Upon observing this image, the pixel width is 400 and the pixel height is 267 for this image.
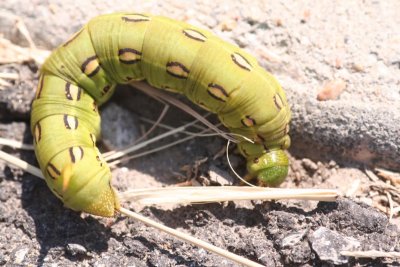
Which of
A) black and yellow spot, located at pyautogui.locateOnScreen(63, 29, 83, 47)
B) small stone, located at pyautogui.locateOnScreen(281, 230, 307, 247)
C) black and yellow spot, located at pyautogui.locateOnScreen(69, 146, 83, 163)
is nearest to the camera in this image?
small stone, located at pyautogui.locateOnScreen(281, 230, 307, 247)

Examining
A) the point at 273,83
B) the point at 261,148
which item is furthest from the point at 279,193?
the point at 273,83

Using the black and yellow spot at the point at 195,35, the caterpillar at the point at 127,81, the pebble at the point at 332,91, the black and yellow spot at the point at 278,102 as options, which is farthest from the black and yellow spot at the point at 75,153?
the pebble at the point at 332,91

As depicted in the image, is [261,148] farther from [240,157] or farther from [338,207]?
[338,207]

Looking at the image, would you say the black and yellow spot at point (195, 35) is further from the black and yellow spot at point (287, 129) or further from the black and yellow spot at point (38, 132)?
the black and yellow spot at point (38, 132)

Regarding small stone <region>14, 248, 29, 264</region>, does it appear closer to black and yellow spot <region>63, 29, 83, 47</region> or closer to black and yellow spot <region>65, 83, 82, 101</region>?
black and yellow spot <region>65, 83, 82, 101</region>

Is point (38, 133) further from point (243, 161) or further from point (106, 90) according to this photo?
point (243, 161)

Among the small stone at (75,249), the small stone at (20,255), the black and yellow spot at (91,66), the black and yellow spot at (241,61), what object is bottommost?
the small stone at (20,255)

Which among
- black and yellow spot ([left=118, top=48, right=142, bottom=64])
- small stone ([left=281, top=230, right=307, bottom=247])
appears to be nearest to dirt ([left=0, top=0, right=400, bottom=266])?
small stone ([left=281, top=230, right=307, bottom=247])
